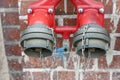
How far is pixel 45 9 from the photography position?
3.43 ft

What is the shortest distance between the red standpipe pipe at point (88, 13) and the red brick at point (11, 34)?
1.18 feet

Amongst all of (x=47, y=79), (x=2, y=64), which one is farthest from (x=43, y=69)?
(x=2, y=64)

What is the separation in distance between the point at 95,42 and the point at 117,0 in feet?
0.94

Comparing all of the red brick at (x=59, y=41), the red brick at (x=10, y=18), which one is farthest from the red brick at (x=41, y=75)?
the red brick at (x=10, y=18)

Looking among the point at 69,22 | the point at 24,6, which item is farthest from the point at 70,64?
the point at 24,6

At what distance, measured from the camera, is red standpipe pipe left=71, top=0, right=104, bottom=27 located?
3.29 ft

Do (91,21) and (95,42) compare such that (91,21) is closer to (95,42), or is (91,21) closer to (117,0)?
(95,42)

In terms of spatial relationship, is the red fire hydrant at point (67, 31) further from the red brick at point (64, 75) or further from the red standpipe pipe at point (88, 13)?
the red brick at point (64, 75)

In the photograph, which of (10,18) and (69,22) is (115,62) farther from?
(10,18)

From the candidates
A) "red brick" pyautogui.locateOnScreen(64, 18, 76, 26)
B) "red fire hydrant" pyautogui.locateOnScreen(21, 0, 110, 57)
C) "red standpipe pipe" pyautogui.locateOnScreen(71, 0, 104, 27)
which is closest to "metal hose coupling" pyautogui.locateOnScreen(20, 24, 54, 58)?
"red fire hydrant" pyautogui.locateOnScreen(21, 0, 110, 57)

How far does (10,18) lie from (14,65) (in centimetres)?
20

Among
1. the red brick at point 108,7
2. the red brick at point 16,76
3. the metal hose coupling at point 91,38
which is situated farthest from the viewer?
the red brick at point 16,76

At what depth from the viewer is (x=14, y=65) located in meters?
1.42

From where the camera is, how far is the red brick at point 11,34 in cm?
136
